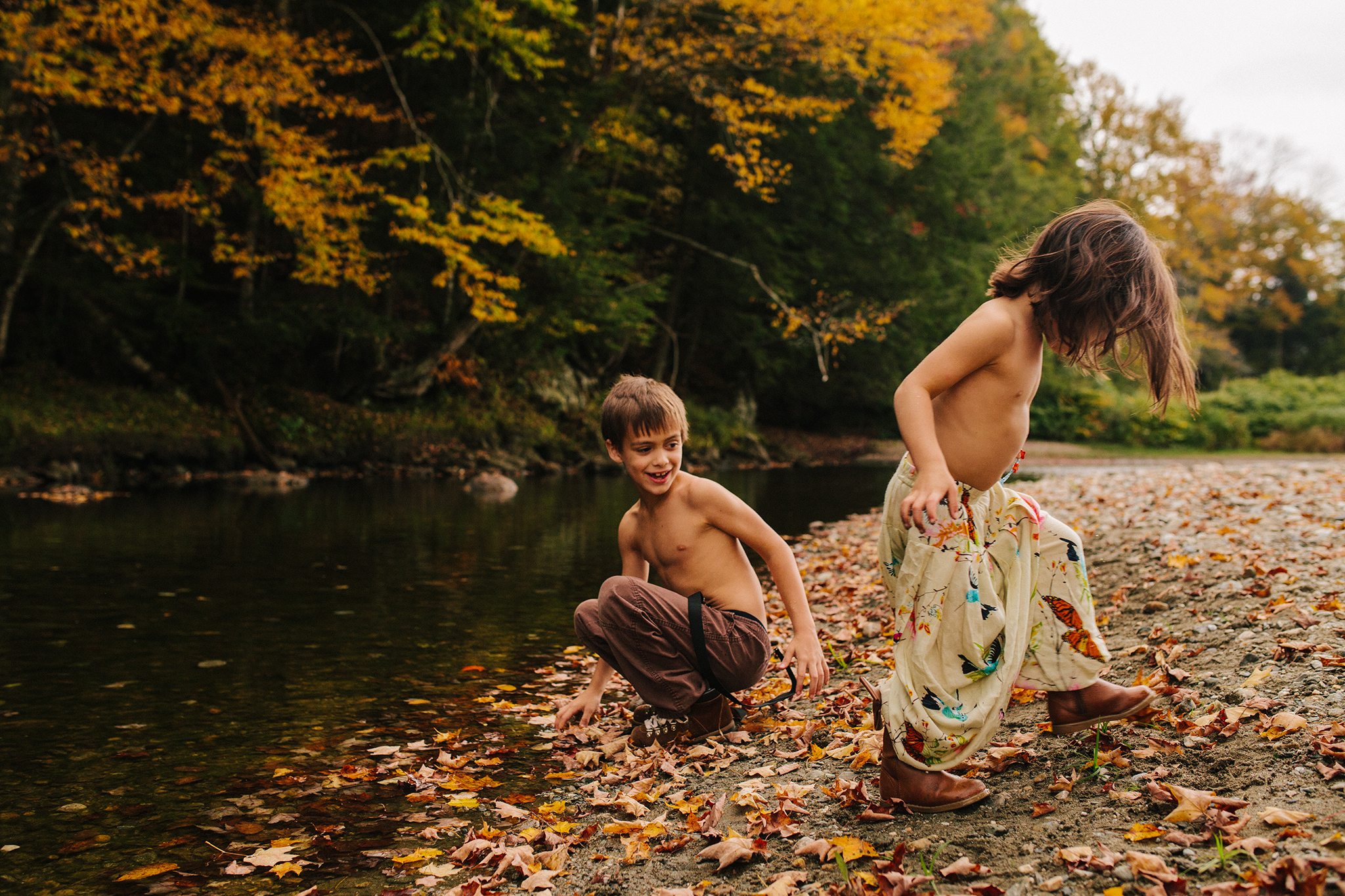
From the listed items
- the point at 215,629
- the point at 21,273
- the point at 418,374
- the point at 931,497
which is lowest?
the point at 215,629

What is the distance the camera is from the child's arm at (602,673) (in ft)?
12.8

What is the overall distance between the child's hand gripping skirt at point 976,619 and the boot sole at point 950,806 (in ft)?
0.36

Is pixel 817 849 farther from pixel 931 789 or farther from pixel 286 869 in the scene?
pixel 286 869

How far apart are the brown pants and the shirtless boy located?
35.4 inches

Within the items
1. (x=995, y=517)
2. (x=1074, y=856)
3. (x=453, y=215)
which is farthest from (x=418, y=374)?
(x=1074, y=856)

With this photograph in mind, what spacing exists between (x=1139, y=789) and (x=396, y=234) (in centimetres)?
1688

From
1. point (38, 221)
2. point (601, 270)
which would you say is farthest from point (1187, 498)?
point (38, 221)

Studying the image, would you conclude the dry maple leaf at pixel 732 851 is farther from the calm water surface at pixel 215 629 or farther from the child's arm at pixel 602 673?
the calm water surface at pixel 215 629

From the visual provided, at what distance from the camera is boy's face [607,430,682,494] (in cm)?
353

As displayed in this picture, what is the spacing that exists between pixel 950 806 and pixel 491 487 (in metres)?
13.9

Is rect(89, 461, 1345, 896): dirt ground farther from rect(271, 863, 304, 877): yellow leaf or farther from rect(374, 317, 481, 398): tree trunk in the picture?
rect(374, 317, 481, 398): tree trunk

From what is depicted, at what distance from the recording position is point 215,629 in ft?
19.2

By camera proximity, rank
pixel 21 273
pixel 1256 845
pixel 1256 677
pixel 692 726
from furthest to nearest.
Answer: pixel 21 273, pixel 692 726, pixel 1256 677, pixel 1256 845

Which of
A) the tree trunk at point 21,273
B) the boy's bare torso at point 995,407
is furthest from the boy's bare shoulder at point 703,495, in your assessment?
the tree trunk at point 21,273
